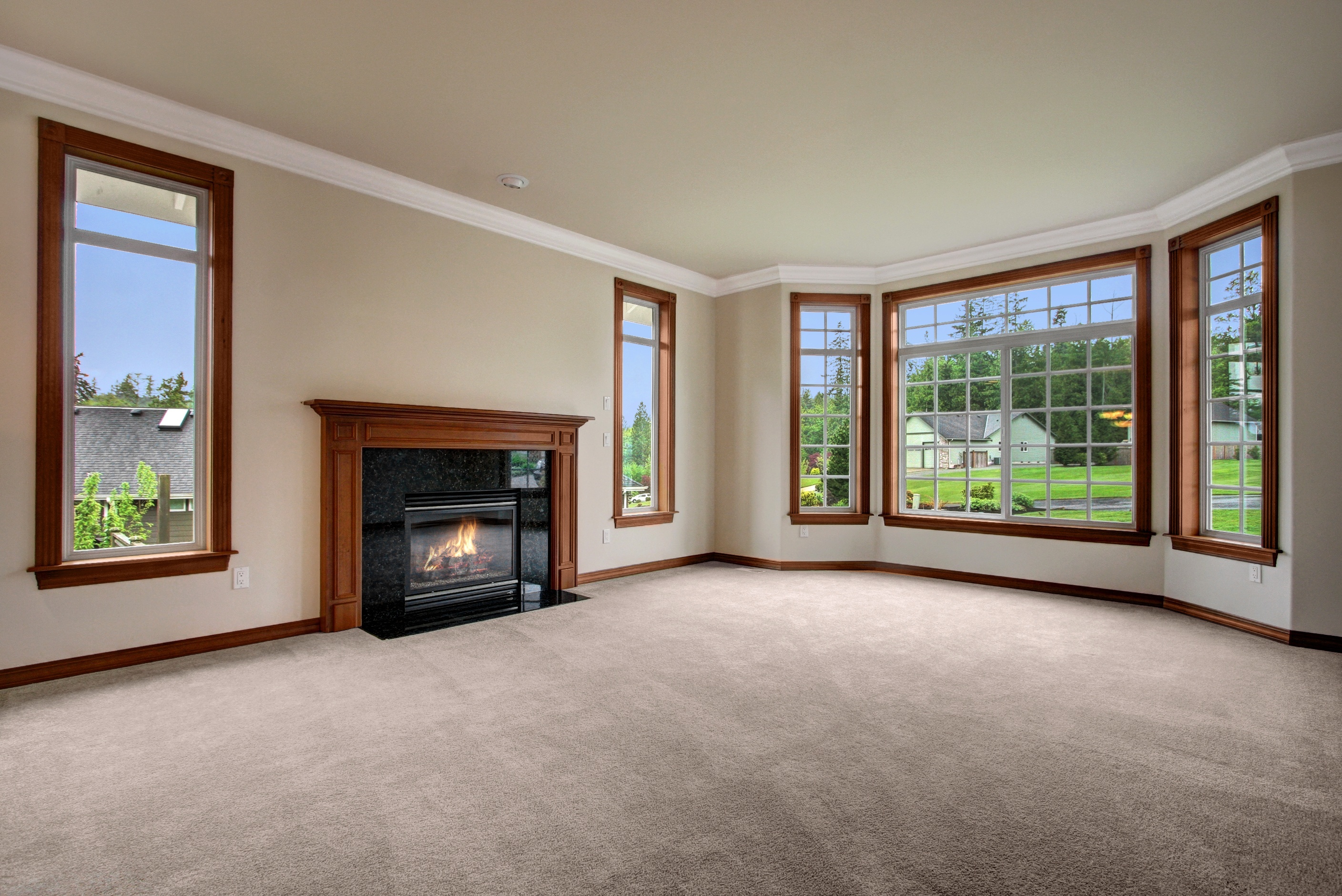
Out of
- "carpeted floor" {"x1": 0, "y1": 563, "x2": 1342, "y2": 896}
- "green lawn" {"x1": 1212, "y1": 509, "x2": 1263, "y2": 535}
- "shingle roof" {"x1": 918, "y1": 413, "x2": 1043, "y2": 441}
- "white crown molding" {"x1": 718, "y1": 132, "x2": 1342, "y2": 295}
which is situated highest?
"white crown molding" {"x1": 718, "y1": 132, "x2": 1342, "y2": 295}

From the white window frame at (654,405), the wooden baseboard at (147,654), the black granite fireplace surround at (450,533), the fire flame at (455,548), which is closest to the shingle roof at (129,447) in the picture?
the wooden baseboard at (147,654)

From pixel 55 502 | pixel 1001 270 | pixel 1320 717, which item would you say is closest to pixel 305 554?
pixel 55 502

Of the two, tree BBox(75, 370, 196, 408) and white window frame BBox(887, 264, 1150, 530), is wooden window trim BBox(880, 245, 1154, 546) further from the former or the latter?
tree BBox(75, 370, 196, 408)

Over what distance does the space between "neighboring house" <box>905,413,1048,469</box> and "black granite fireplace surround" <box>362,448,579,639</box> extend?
3.46 meters

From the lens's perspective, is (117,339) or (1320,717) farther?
(117,339)

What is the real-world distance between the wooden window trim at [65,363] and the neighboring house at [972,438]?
5.45 meters

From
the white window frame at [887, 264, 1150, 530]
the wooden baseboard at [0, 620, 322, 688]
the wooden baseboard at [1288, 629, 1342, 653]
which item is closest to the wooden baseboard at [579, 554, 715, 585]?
the white window frame at [887, 264, 1150, 530]

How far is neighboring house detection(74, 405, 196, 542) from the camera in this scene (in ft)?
11.1

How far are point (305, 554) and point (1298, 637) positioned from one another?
5.92 m

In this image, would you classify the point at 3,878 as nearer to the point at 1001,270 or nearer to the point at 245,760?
the point at 245,760

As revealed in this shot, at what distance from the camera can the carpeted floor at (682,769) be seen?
5.95 feet

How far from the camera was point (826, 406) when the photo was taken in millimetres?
6590

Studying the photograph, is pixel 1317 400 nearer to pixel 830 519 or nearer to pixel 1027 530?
pixel 1027 530

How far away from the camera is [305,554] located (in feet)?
13.4
